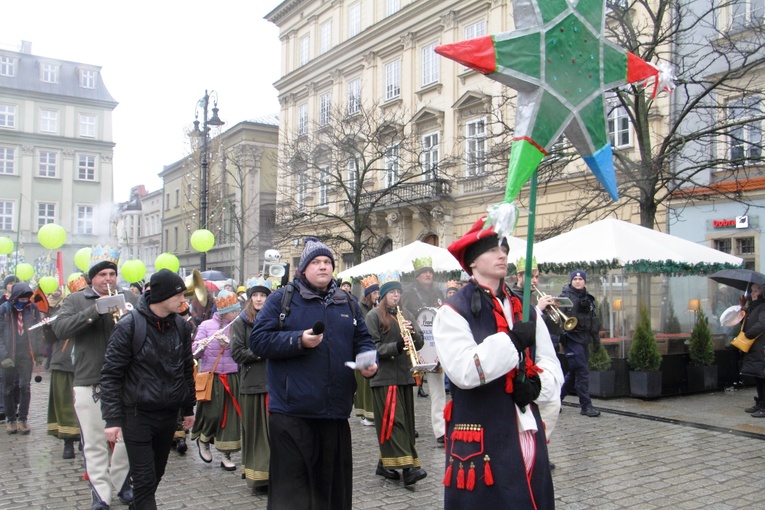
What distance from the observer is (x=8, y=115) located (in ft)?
176

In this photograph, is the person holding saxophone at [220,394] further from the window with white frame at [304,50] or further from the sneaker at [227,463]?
Result: the window with white frame at [304,50]

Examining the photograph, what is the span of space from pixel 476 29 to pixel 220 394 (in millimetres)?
23041

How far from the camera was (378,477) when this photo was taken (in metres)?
6.66

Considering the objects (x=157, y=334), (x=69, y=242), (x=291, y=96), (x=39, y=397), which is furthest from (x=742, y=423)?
(x=69, y=242)

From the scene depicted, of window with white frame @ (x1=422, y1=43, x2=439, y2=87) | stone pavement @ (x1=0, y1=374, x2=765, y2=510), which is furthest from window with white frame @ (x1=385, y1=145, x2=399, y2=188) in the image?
stone pavement @ (x1=0, y1=374, x2=765, y2=510)

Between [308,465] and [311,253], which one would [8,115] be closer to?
[311,253]

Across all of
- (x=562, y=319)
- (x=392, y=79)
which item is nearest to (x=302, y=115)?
(x=392, y=79)

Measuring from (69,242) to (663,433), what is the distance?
53331 mm

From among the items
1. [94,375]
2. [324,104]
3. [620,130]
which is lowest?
[94,375]

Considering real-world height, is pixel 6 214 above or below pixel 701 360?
above

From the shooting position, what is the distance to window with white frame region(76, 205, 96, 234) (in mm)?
55281

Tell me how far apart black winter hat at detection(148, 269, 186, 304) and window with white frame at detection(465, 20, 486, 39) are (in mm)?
23875

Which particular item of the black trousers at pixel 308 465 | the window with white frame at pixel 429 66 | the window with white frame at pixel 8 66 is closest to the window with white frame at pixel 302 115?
the window with white frame at pixel 429 66

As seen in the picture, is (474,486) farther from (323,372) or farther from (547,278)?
(547,278)
